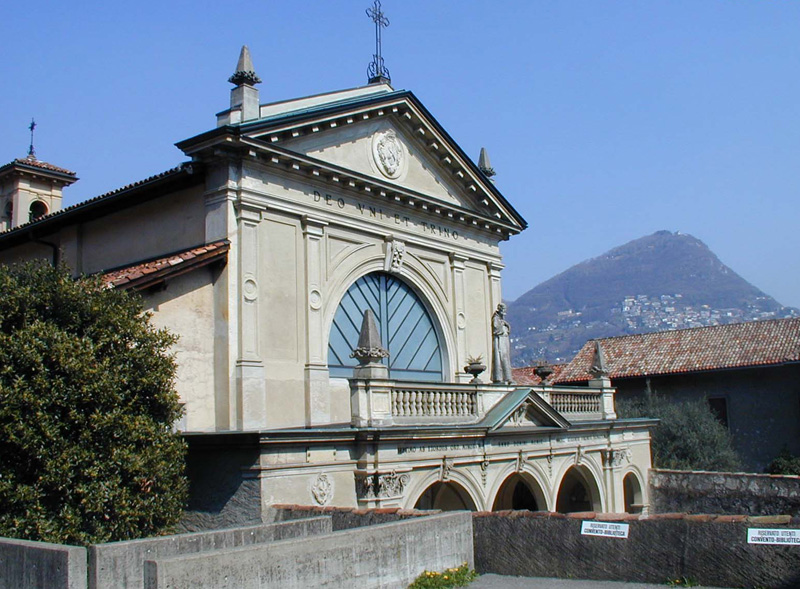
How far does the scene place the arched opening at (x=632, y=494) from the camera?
25.7 m

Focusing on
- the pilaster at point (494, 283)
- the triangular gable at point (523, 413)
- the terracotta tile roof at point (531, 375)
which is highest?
the pilaster at point (494, 283)

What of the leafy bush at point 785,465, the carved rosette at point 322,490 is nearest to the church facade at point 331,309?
the carved rosette at point 322,490

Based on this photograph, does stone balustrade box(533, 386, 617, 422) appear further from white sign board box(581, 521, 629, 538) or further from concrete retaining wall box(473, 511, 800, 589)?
white sign board box(581, 521, 629, 538)

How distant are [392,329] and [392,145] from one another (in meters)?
4.81

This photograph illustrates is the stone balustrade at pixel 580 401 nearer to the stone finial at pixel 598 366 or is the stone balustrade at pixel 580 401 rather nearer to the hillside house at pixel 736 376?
the stone finial at pixel 598 366

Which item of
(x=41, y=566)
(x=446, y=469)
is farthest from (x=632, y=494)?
(x=41, y=566)

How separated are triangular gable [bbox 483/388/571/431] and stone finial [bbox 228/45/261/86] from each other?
356 inches

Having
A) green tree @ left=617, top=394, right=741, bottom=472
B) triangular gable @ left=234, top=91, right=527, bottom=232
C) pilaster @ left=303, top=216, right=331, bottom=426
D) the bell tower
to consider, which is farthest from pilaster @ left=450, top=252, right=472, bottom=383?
the bell tower

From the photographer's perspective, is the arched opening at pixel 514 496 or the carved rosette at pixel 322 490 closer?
the carved rosette at pixel 322 490

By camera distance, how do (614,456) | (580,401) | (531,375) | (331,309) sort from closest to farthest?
(331,309) → (614,456) → (580,401) → (531,375)

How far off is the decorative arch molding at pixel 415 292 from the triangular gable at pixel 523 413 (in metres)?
3.87

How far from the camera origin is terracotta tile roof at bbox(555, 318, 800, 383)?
37.0 metres

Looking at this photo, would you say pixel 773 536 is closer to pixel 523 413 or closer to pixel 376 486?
pixel 376 486

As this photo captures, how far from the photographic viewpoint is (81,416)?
41.2 ft
